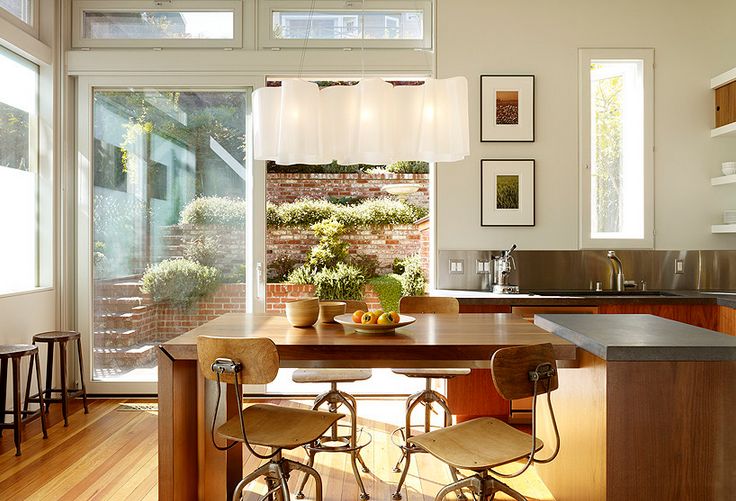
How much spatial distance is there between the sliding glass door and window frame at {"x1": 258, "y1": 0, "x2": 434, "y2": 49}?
0.43 metres

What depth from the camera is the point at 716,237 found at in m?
4.56

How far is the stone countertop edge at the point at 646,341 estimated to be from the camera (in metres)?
1.99

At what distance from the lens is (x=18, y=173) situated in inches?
167

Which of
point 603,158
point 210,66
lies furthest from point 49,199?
point 603,158

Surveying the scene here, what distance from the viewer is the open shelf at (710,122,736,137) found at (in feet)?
14.0

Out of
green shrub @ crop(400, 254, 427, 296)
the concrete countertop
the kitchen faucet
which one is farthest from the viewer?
green shrub @ crop(400, 254, 427, 296)

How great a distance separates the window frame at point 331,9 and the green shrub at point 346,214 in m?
4.03

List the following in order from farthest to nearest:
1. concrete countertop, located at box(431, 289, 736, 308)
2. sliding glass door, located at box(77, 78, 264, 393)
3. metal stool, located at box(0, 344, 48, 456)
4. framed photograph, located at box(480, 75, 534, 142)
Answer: sliding glass door, located at box(77, 78, 264, 393) → framed photograph, located at box(480, 75, 534, 142) → concrete countertop, located at box(431, 289, 736, 308) → metal stool, located at box(0, 344, 48, 456)

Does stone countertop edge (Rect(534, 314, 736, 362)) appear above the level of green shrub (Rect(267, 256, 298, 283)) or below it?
below

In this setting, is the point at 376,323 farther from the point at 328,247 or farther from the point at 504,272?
the point at 328,247

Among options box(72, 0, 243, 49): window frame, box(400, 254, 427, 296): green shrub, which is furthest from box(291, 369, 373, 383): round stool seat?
box(400, 254, 427, 296): green shrub

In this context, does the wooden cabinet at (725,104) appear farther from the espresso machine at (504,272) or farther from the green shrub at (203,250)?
the green shrub at (203,250)

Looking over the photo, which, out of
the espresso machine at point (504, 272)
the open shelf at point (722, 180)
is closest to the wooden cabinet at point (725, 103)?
the open shelf at point (722, 180)

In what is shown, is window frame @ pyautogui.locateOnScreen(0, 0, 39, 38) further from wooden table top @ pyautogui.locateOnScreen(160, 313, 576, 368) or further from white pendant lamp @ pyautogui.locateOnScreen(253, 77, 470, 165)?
wooden table top @ pyautogui.locateOnScreen(160, 313, 576, 368)
